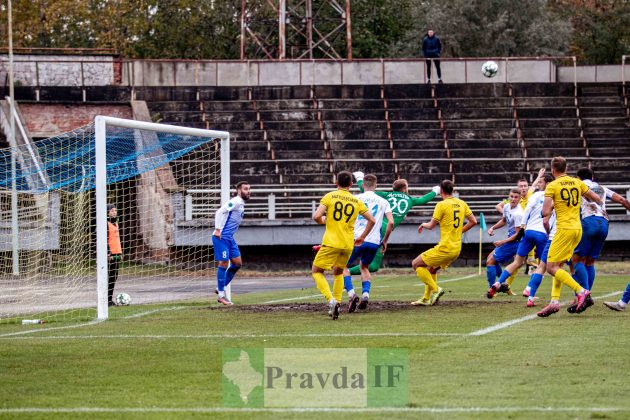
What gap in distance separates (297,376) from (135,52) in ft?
163

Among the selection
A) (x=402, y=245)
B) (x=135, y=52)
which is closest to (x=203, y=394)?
(x=402, y=245)

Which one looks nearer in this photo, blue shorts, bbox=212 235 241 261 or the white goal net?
blue shorts, bbox=212 235 241 261

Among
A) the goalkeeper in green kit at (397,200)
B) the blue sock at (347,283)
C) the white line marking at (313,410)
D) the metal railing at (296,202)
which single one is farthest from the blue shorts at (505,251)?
the white line marking at (313,410)

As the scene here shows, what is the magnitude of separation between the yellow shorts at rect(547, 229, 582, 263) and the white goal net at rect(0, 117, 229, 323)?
20.1 feet

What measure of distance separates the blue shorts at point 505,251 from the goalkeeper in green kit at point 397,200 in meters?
1.66

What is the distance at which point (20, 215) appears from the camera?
2834 centimetres

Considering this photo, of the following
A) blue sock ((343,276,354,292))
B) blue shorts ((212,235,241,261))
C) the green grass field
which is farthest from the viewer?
blue shorts ((212,235,241,261))

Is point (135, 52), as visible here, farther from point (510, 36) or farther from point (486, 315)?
point (486, 315)

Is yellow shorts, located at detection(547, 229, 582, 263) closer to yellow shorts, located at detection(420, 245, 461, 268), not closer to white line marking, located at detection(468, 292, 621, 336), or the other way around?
white line marking, located at detection(468, 292, 621, 336)

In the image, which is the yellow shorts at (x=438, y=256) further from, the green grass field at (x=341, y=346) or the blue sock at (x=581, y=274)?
the blue sock at (x=581, y=274)

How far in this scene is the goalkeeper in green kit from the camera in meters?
18.9

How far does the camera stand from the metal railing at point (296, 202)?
3272cm

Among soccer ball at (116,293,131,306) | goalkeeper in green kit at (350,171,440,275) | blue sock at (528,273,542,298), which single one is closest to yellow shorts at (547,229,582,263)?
blue sock at (528,273,542,298)

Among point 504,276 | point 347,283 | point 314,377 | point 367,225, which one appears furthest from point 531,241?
point 314,377
